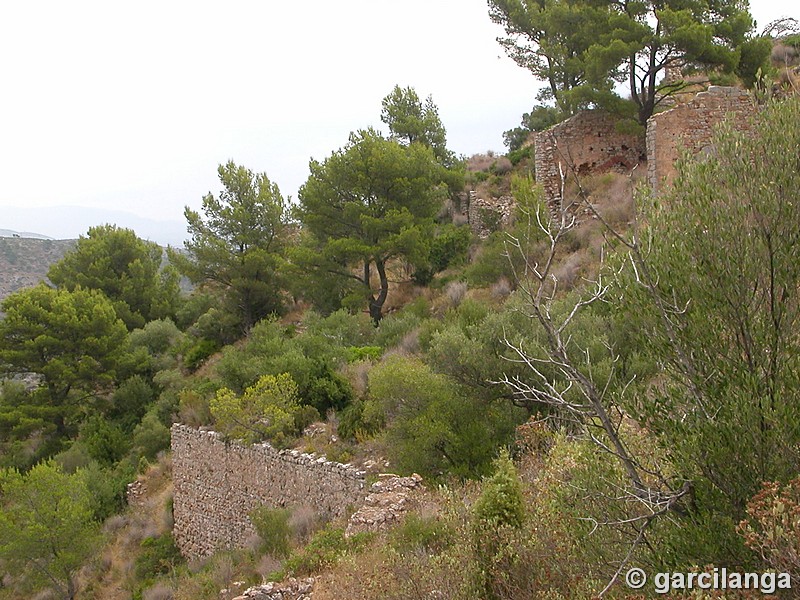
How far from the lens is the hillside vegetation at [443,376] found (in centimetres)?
354

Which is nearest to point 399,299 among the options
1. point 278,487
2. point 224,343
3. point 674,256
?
point 224,343

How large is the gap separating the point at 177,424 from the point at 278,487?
3.45 meters

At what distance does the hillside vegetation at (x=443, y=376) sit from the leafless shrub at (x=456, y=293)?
9cm

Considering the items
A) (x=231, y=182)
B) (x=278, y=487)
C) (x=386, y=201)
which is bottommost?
(x=278, y=487)

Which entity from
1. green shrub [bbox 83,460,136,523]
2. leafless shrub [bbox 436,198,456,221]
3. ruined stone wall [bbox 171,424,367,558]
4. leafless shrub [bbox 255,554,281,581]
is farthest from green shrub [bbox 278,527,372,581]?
leafless shrub [bbox 436,198,456,221]

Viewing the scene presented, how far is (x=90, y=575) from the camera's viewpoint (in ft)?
39.6

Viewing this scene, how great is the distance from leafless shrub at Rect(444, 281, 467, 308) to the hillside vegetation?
9cm

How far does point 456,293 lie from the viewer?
15305 millimetres

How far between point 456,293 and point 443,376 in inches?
A: 278

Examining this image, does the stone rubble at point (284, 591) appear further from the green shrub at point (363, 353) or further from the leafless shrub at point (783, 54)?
the leafless shrub at point (783, 54)

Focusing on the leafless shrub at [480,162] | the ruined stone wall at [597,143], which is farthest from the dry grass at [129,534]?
the leafless shrub at [480,162]

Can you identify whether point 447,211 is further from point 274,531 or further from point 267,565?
point 267,565

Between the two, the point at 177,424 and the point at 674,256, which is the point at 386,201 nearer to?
the point at 177,424

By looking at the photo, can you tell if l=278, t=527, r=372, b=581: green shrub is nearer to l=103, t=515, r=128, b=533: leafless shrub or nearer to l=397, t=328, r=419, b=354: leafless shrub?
l=397, t=328, r=419, b=354: leafless shrub
